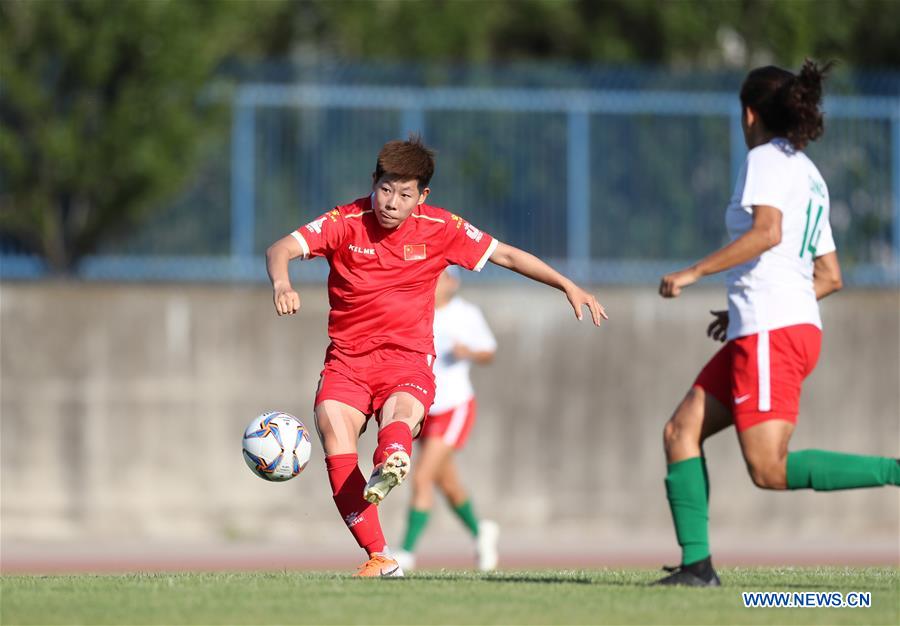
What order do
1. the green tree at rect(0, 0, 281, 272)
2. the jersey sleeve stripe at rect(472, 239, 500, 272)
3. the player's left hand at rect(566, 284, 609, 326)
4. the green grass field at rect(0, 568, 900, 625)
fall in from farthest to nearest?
the green tree at rect(0, 0, 281, 272), the jersey sleeve stripe at rect(472, 239, 500, 272), the player's left hand at rect(566, 284, 609, 326), the green grass field at rect(0, 568, 900, 625)

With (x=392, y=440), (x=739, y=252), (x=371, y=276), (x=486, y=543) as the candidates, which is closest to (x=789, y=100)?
(x=739, y=252)

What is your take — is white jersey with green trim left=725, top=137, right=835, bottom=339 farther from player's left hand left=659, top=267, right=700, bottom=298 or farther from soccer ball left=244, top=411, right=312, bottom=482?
soccer ball left=244, top=411, right=312, bottom=482

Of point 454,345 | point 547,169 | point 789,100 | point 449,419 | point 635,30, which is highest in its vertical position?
point 635,30

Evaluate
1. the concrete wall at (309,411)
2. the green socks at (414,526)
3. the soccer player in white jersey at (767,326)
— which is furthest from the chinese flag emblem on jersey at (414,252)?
the concrete wall at (309,411)

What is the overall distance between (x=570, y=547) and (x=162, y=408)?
406 centimetres

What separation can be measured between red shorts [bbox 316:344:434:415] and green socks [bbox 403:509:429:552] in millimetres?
3815

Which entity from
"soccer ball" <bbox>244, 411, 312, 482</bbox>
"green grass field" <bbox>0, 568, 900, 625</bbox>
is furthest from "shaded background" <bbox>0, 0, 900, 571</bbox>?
"green grass field" <bbox>0, 568, 900, 625</bbox>

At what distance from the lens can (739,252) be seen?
645 centimetres

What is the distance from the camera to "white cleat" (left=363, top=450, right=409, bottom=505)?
23.0 feet

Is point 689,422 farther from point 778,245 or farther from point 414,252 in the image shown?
point 414,252

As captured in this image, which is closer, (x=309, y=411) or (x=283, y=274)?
(x=283, y=274)

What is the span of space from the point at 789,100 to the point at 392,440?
235cm

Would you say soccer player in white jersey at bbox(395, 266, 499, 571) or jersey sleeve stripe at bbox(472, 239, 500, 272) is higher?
jersey sleeve stripe at bbox(472, 239, 500, 272)

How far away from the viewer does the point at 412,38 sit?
1983 centimetres
